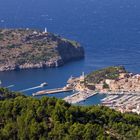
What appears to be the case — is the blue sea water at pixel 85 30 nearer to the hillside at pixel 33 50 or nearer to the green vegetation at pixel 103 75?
the hillside at pixel 33 50

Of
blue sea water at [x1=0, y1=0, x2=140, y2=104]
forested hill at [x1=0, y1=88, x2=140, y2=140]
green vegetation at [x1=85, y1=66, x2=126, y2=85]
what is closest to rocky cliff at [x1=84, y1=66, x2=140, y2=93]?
green vegetation at [x1=85, y1=66, x2=126, y2=85]

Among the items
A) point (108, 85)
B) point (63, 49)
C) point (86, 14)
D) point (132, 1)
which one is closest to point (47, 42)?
point (63, 49)

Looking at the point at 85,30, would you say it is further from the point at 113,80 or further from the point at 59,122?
the point at 59,122

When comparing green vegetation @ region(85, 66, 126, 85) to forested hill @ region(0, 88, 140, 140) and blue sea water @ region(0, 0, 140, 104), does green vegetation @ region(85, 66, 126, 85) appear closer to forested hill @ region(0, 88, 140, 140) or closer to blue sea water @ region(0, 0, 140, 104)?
blue sea water @ region(0, 0, 140, 104)

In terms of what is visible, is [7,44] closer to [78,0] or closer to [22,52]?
[22,52]

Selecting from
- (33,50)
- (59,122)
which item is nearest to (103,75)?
(33,50)

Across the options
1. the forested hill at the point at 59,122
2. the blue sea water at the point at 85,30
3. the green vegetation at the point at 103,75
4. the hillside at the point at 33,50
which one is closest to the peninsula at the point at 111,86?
the green vegetation at the point at 103,75
